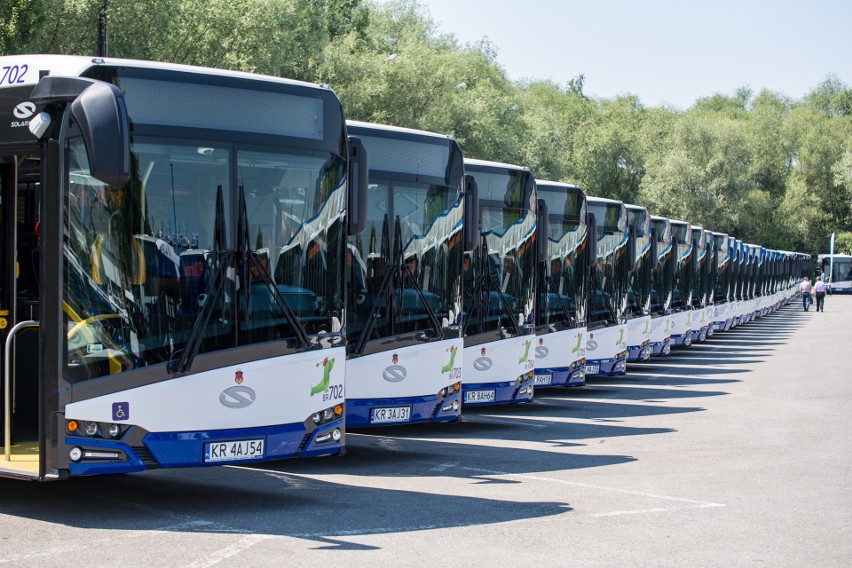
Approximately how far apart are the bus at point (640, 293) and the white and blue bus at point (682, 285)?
13.9 feet

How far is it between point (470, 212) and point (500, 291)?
7.44 feet

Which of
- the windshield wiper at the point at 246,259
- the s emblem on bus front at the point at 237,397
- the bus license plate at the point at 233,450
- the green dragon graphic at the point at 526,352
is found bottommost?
the bus license plate at the point at 233,450

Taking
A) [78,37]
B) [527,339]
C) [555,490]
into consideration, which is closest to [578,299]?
[527,339]

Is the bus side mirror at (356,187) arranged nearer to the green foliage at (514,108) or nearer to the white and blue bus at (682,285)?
the green foliage at (514,108)

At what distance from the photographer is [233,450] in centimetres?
854

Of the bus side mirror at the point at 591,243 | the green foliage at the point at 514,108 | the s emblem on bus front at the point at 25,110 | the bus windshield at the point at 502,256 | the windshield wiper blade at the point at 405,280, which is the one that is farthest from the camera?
the green foliage at the point at 514,108

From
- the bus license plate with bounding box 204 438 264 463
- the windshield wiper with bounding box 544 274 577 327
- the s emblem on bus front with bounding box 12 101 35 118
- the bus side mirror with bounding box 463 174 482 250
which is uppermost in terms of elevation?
the s emblem on bus front with bounding box 12 101 35 118

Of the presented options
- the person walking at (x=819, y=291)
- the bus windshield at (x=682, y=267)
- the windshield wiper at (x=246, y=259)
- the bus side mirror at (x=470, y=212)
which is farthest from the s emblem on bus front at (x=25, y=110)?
the person walking at (x=819, y=291)

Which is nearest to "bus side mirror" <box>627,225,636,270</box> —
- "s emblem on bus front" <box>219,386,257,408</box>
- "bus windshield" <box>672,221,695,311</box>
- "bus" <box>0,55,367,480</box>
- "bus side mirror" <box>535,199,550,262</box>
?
"bus side mirror" <box>535,199,550,262</box>

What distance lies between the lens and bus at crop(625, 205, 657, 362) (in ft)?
80.2

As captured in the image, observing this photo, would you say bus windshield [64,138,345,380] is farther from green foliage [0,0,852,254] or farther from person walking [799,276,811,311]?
person walking [799,276,811,311]

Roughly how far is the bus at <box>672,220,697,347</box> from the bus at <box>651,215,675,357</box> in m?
1.04

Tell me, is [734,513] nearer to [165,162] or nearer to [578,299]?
[165,162]

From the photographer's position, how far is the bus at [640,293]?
24453mm
